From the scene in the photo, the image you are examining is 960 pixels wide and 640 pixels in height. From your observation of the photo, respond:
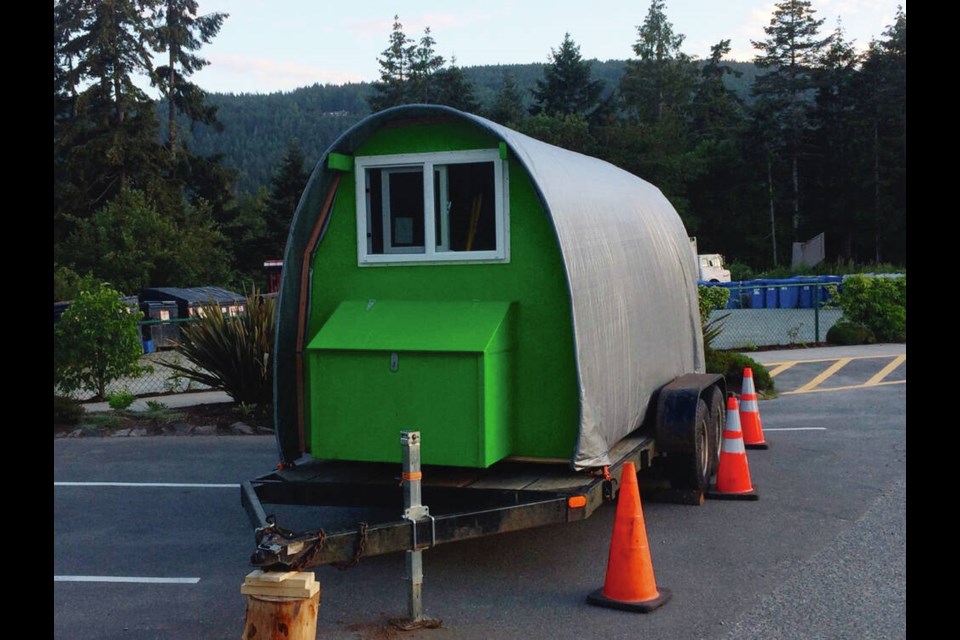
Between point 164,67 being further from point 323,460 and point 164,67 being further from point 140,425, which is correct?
point 323,460

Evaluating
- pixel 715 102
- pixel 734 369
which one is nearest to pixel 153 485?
pixel 734 369

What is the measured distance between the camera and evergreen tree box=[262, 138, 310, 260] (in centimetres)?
5822

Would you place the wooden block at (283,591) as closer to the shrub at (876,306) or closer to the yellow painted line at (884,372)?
the yellow painted line at (884,372)

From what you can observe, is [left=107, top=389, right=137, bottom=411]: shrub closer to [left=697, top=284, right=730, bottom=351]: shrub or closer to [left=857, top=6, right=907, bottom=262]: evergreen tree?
[left=697, top=284, right=730, bottom=351]: shrub

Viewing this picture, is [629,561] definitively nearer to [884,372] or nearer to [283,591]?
[283,591]

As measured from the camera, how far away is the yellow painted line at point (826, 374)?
584 inches

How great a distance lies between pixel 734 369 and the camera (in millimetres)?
13969

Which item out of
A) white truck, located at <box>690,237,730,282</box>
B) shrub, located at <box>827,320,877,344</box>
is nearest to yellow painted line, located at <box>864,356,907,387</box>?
shrub, located at <box>827,320,877,344</box>

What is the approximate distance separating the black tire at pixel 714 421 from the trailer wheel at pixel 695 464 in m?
0.32

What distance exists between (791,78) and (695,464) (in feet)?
204

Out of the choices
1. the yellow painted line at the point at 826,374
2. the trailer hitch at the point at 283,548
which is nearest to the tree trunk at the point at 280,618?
the trailer hitch at the point at 283,548

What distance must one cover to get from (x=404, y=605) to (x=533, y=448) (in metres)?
1.35
